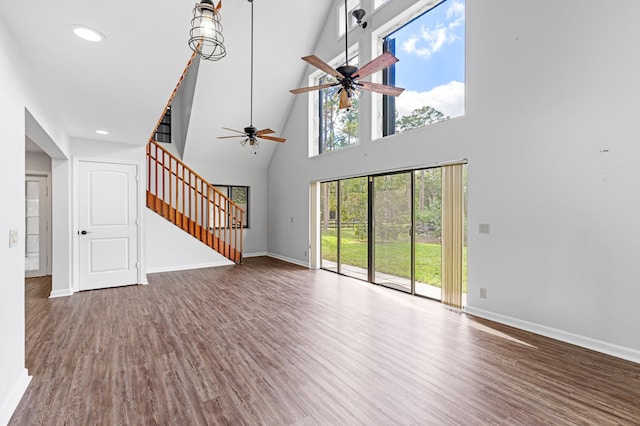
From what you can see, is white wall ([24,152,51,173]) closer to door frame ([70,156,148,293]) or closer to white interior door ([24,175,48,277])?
white interior door ([24,175,48,277])

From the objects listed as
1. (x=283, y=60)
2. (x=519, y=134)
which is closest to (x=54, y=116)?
(x=283, y=60)

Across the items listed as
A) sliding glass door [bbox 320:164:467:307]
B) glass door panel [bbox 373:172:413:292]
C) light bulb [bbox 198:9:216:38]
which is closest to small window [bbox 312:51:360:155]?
sliding glass door [bbox 320:164:467:307]

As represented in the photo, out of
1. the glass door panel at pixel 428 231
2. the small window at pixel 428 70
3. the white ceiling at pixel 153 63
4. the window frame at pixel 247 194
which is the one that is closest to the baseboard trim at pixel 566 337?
the glass door panel at pixel 428 231

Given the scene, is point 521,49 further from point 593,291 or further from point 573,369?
point 573,369

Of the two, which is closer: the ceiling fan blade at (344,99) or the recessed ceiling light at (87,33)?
the recessed ceiling light at (87,33)

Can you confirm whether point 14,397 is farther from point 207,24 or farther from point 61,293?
point 61,293

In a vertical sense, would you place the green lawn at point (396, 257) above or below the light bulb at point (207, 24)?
below

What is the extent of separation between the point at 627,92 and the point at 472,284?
8.21 feet

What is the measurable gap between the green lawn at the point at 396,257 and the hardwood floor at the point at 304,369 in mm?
584

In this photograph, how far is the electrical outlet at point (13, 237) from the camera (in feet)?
7.09

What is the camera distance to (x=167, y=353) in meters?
→ 2.99

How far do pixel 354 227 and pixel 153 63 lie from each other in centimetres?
447

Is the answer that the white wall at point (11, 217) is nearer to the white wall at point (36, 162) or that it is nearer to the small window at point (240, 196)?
the white wall at point (36, 162)

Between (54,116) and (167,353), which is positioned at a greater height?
(54,116)
